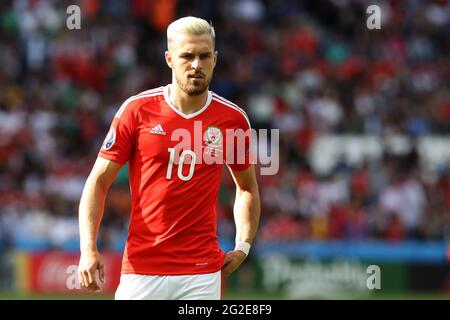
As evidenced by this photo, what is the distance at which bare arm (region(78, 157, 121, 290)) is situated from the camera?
218 inches

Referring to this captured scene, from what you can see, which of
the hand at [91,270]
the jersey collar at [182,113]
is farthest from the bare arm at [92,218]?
the jersey collar at [182,113]

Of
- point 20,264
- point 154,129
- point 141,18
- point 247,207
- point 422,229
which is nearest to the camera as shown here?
point 154,129

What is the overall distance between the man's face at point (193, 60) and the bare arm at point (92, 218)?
0.60 metres

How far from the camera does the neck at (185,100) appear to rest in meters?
6.01

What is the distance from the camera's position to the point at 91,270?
5.52 m

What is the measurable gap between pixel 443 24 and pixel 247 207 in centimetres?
1736

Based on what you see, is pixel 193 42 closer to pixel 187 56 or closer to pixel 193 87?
pixel 187 56

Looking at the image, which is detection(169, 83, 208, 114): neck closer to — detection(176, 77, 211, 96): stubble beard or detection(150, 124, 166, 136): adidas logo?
detection(176, 77, 211, 96): stubble beard

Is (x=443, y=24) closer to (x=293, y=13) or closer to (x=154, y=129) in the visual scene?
(x=293, y=13)

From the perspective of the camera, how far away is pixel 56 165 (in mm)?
17938

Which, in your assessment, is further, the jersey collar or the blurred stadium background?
the blurred stadium background

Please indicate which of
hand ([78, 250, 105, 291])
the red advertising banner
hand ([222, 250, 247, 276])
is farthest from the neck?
the red advertising banner

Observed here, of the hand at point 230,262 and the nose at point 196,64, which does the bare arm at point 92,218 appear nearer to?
the nose at point 196,64
